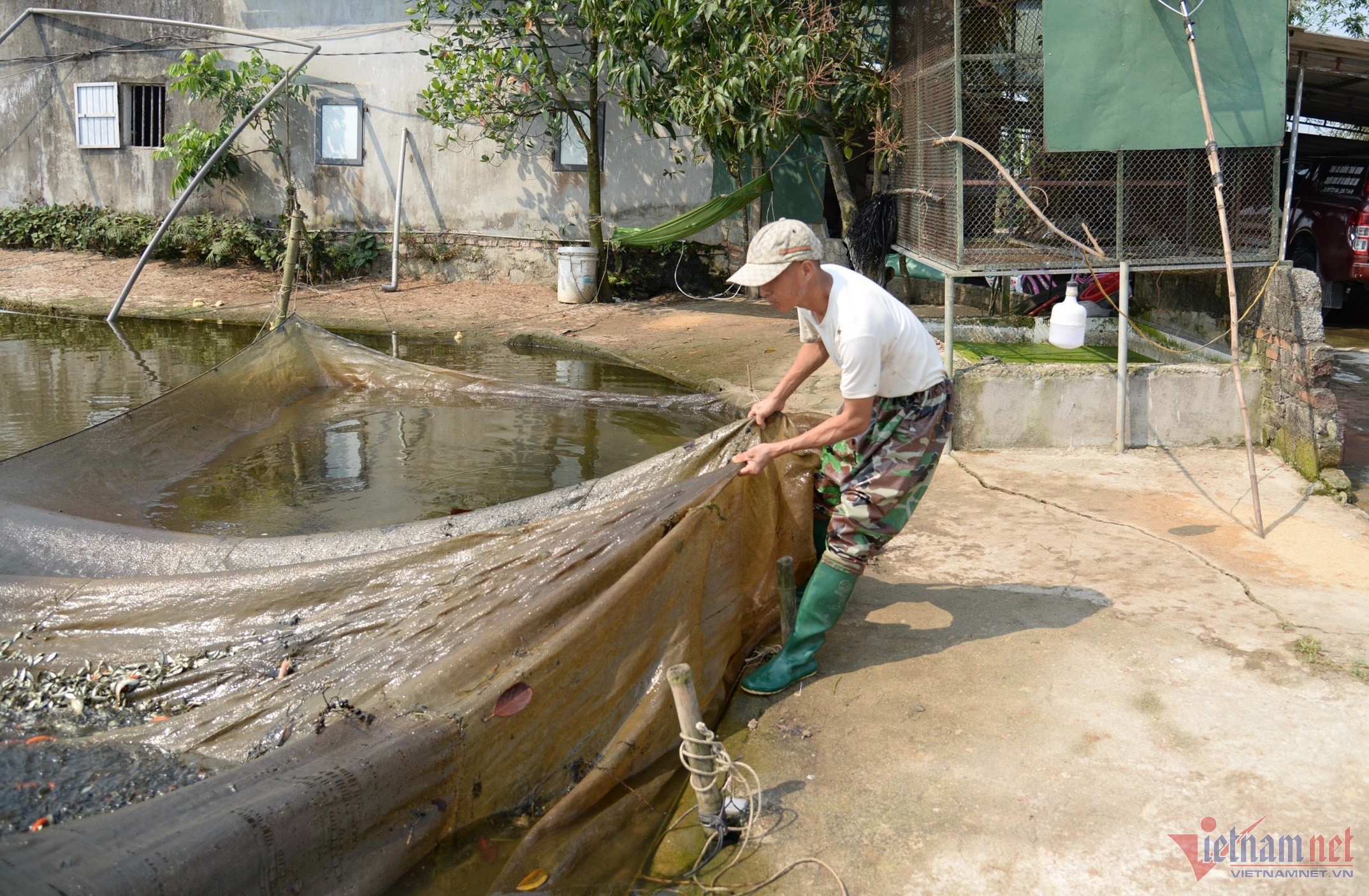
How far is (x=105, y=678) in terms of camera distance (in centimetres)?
309

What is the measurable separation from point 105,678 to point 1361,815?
3302mm

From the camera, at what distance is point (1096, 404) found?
220 inches

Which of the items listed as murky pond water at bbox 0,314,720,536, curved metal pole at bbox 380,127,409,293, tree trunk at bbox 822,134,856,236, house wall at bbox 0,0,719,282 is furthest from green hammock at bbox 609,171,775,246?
curved metal pole at bbox 380,127,409,293

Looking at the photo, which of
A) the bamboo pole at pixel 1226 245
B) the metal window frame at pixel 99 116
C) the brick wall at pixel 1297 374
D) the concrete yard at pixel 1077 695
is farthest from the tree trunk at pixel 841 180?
the metal window frame at pixel 99 116

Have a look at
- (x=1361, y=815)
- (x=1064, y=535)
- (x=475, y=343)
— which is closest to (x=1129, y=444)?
(x=1064, y=535)

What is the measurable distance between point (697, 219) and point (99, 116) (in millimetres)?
9053

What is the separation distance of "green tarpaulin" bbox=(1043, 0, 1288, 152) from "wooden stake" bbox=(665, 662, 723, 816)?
3.90 m

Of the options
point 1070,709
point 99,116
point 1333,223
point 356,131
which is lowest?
point 1070,709

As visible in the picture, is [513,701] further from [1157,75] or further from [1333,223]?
[1333,223]

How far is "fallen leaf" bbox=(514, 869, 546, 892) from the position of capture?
2422 millimetres

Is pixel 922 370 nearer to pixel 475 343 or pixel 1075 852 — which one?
pixel 1075 852

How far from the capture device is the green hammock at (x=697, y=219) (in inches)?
394

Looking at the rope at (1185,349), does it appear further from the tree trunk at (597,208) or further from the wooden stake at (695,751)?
the tree trunk at (597,208)

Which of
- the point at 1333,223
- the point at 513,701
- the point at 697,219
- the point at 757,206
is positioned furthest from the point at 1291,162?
the point at 757,206
